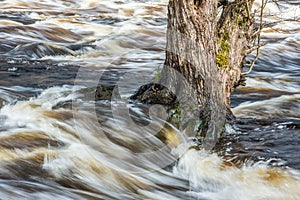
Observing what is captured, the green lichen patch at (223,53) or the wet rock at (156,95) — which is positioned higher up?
the green lichen patch at (223,53)

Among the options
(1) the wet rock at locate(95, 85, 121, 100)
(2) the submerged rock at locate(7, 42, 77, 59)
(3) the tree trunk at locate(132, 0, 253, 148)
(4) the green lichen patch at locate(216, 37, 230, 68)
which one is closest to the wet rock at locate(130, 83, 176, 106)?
(3) the tree trunk at locate(132, 0, 253, 148)

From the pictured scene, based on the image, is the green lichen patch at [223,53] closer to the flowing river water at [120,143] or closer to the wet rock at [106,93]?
the flowing river water at [120,143]

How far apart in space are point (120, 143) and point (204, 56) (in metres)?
1.26

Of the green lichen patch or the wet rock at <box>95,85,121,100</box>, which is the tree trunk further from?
the wet rock at <box>95,85,121,100</box>

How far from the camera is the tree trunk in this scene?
486cm

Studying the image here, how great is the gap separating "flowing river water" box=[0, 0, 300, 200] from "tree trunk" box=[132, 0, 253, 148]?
260mm

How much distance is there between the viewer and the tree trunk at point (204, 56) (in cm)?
486

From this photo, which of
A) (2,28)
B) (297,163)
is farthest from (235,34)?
(2,28)

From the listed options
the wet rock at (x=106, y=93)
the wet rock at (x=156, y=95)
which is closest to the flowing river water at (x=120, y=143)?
the wet rock at (x=106, y=93)

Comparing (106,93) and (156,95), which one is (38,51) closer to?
(106,93)

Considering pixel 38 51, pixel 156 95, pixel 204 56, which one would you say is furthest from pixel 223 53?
pixel 38 51

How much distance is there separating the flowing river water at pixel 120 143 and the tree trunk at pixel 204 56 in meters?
0.26

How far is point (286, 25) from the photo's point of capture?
14.5 meters

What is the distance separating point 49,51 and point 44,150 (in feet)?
16.8
